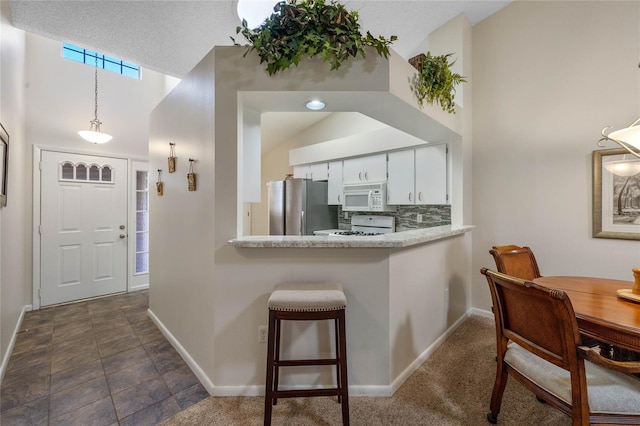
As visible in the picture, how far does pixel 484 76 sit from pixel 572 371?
3182mm

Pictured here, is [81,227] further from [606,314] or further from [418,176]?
[606,314]

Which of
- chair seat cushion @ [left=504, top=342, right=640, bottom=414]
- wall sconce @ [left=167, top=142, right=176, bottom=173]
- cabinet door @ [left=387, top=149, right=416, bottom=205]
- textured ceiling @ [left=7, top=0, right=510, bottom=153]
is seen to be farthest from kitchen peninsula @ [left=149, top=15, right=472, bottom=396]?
cabinet door @ [left=387, top=149, right=416, bottom=205]

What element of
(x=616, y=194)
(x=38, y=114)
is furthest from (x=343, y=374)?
(x=38, y=114)

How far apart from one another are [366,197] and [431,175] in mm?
950

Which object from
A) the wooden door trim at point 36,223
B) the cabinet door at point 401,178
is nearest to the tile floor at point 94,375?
the wooden door trim at point 36,223

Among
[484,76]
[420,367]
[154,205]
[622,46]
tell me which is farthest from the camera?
[484,76]

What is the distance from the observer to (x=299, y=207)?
4449mm

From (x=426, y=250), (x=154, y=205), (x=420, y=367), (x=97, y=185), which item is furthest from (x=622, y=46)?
(x=97, y=185)

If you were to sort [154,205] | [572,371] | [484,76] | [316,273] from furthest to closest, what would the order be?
[484,76] → [154,205] → [316,273] → [572,371]

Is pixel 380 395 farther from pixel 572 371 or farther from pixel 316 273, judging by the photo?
pixel 572 371

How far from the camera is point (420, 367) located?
7.32 ft

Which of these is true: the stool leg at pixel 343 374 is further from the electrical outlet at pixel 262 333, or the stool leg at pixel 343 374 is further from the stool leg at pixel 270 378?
the electrical outlet at pixel 262 333

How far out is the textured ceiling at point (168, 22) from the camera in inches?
91.6

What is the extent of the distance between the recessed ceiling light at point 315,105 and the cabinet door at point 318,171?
2.42 meters
